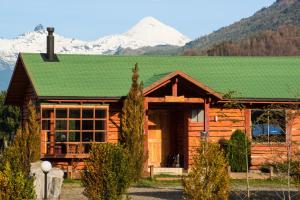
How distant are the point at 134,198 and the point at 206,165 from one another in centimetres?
564

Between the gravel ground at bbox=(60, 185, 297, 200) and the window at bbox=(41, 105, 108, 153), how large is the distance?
4692 millimetres

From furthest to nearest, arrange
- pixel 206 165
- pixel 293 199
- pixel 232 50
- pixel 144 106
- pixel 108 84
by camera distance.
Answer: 1. pixel 232 50
2. pixel 108 84
3. pixel 144 106
4. pixel 293 199
5. pixel 206 165

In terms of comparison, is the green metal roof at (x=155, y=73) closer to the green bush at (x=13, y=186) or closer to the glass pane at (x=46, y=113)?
the glass pane at (x=46, y=113)

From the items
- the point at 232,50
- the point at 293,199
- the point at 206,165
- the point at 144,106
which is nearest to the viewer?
the point at 206,165

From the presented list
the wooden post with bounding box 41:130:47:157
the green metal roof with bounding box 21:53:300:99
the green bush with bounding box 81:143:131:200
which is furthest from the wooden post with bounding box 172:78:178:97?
the green bush with bounding box 81:143:131:200

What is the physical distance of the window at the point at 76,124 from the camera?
30.6m

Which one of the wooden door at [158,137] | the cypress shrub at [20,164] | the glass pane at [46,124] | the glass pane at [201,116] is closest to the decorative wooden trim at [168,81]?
the glass pane at [201,116]

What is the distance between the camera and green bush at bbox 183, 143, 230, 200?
16.7m

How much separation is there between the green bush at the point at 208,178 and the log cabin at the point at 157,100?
40.0ft

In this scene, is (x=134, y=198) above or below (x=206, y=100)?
below

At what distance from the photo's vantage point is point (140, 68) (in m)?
34.7

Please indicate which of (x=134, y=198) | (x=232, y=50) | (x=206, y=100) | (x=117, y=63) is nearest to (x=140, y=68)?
(x=117, y=63)

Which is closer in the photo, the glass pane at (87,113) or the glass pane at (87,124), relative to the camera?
the glass pane at (87,113)

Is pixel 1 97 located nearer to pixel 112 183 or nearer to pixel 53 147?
pixel 53 147
